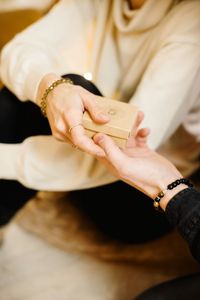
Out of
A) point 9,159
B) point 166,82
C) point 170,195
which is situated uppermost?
point 166,82

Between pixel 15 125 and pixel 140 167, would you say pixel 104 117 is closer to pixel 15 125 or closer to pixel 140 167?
pixel 140 167

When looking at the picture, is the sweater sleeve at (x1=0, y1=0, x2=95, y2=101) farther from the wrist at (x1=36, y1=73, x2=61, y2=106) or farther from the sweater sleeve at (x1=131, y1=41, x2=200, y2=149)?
the sweater sleeve at (x1=131, y1=41, x2=200, y2=149)

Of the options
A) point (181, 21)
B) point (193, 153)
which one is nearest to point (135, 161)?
point (181, 21)

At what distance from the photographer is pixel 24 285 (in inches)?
37.7

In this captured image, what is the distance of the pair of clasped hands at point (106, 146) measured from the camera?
0.61 meters

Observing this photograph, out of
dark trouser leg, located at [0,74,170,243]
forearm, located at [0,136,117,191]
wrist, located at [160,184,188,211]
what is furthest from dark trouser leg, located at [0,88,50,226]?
wrist, located at [160,184,188,211]

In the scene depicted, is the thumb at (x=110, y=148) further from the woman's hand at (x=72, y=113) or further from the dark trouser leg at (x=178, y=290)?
the dark trouser leg at (x=178, y=290)

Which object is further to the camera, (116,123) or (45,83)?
(45,83)

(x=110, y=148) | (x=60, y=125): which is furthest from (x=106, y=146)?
(x=60, y=125)

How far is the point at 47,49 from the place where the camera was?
0.90 metres

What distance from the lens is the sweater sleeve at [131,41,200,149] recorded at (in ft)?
2.36

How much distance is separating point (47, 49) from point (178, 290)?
A: 645 mm

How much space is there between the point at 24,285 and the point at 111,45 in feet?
2.25

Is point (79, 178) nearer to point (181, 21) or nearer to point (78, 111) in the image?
point (78, 111)
